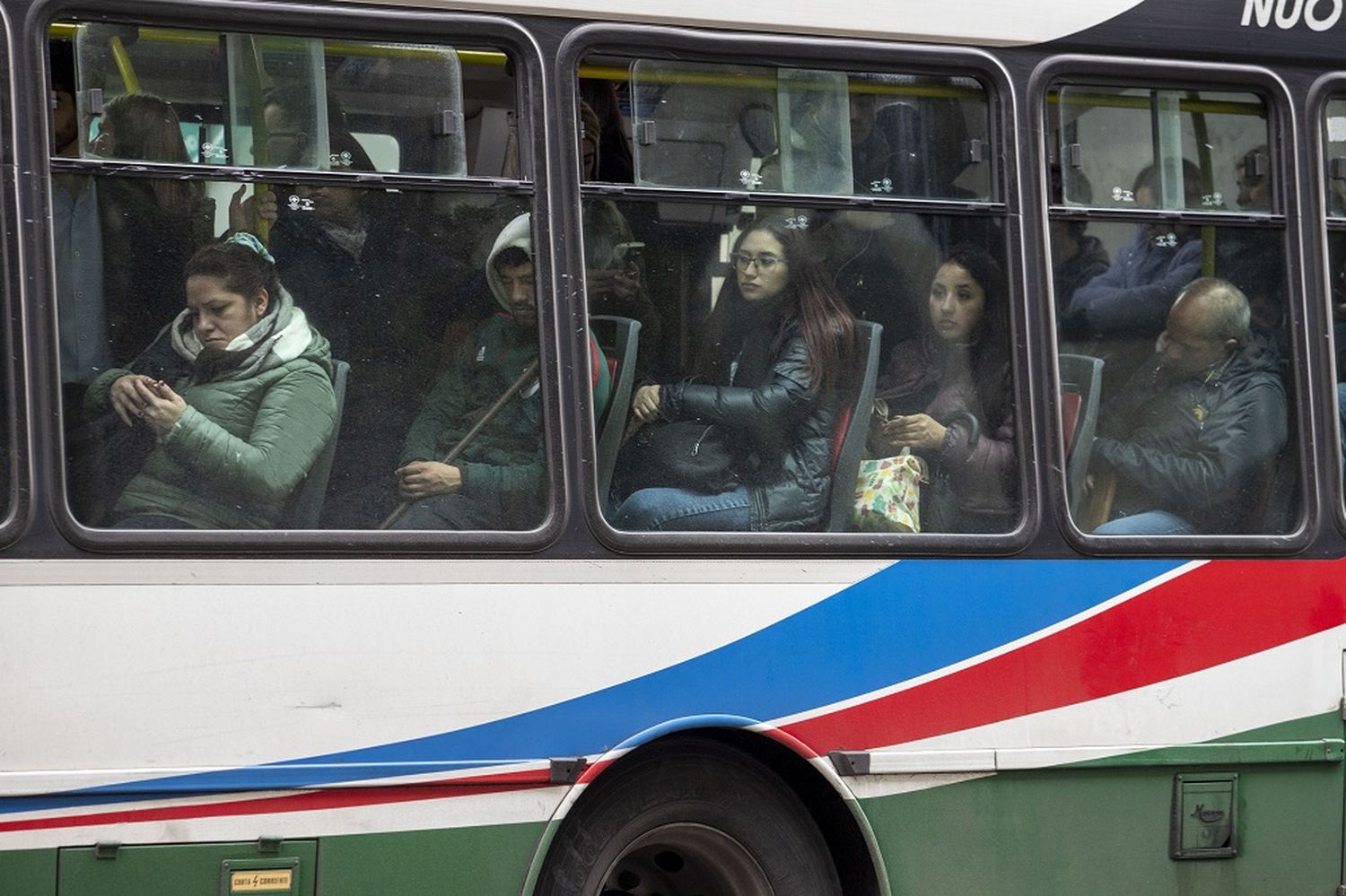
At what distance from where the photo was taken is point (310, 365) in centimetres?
432

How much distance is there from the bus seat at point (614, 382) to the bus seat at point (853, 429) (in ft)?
2.01

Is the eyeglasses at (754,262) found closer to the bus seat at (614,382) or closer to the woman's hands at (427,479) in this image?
the bus seat at (614,382)

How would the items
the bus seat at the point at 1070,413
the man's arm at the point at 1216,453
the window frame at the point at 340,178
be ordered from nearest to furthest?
the window frame at the point at 340,178
the bus seat at the point at 1070,413
the man's arm at the point at 1216,453

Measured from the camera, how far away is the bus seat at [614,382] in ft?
14.8

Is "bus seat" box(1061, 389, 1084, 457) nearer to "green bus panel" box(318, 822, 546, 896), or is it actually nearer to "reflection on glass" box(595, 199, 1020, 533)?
"reflection on glass" box(595, 199, 1020, 533)

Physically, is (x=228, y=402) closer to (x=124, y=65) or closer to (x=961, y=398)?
(x=124, y=65)

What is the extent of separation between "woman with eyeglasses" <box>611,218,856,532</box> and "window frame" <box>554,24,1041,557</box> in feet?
0.28

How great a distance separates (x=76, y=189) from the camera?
162 inches

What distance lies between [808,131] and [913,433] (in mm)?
890

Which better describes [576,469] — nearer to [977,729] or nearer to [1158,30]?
[977,729]

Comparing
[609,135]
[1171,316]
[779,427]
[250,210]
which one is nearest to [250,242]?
[250,210]

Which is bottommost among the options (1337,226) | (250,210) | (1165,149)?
(1337,226)

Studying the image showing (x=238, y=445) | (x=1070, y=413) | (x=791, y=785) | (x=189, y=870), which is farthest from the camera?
(x=1070, y=413)

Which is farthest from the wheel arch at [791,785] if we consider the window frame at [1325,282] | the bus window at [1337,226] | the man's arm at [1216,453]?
the bus window at [1337,226]
